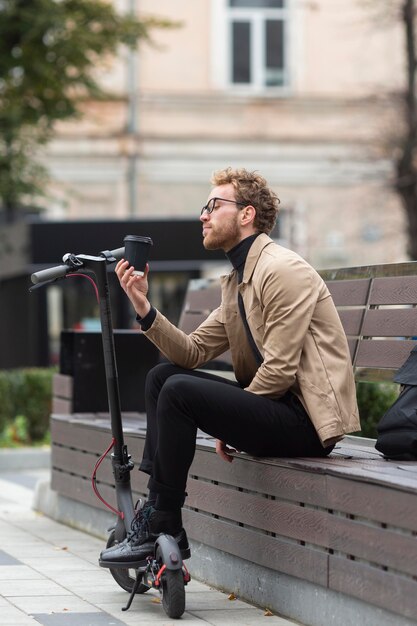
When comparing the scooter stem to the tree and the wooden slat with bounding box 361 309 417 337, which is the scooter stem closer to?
the wooden slat with bounding box 361 309 417 337

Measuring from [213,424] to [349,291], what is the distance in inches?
63.5

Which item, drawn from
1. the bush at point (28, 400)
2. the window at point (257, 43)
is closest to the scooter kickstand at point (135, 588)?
the bush at point (28, 400)

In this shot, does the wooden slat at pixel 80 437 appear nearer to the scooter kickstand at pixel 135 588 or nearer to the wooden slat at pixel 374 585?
the scooter kickstand at pixel 135 588

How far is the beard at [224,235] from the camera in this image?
5.55 metres

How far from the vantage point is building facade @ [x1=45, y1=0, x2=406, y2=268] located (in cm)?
2616

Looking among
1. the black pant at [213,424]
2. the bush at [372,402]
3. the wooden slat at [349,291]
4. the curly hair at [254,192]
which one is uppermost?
the curly hair at [254,192]

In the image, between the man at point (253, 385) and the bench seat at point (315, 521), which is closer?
the bench seat at point (315, 521)

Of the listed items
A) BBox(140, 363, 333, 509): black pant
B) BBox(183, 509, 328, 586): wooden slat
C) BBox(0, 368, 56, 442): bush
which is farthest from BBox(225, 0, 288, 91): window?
BBox(140, 363, 333, 509): black pant

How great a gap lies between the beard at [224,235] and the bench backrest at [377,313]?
2.90 ft

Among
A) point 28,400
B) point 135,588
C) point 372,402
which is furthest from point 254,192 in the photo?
point 28,400

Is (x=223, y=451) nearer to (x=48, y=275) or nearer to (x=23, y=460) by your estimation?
(x=48, y=275)

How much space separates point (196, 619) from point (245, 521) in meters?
0.43

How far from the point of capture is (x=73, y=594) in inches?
233

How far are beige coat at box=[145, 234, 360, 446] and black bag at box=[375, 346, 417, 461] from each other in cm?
12
